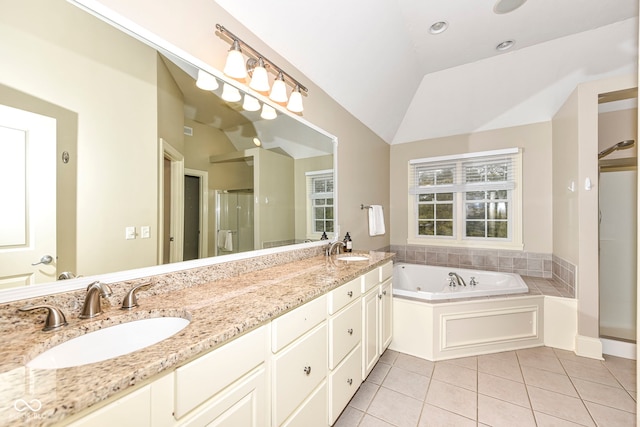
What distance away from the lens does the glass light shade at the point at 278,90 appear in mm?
1747

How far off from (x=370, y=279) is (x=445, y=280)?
77.0 inches

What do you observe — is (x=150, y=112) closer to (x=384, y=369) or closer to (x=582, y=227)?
(x=384, y=369)

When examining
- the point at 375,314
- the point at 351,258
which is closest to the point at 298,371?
the point at 375,314

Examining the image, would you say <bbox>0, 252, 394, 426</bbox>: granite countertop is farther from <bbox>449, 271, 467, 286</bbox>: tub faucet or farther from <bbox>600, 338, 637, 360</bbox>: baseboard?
<bbox>600, 338, 637, 360</bbox>: baseboard

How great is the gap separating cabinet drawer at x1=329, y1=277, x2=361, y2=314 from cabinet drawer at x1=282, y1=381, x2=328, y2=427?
384 mm

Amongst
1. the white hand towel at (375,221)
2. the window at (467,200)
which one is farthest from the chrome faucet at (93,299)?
the window at (467,200)

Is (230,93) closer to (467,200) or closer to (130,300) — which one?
(130,300)

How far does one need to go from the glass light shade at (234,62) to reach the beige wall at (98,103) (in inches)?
13.8

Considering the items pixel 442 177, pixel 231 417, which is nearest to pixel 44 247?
pixel 231 417

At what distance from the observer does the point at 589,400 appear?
70.9 inches

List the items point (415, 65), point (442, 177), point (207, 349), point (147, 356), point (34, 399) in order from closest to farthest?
point (34, 399)
point (147, 356)
point (207, 349)
point (415, 65)
point (442, 177)

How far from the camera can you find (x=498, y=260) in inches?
132

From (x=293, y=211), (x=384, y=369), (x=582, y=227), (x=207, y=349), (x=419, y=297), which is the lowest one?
(x=384, y=369)

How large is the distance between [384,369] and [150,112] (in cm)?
242
